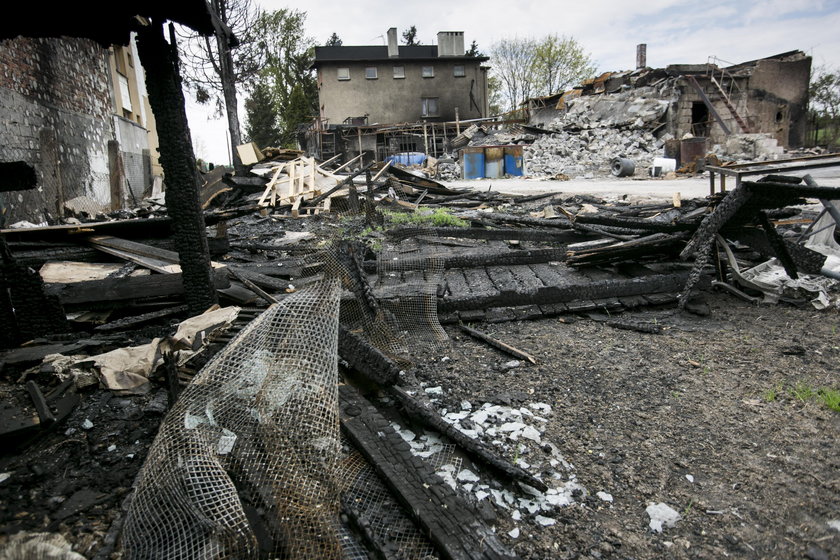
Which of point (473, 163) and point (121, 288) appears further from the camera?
point (473, 163)

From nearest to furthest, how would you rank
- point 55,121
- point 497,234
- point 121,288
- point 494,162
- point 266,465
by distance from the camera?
point 266,465, point 121,288, point 497,234, point 55,121, point 494,162

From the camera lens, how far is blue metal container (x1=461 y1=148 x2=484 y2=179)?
24281mm

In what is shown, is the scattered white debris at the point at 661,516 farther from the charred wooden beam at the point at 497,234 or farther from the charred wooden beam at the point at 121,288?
the charred wooden beam at the point at 497,234

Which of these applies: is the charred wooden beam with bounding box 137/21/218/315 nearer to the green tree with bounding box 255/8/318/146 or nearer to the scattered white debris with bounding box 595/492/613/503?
the scattered white debris with bounding box 595/492/613/503

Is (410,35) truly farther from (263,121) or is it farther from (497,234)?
(497,234)

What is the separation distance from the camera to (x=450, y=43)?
134 feet

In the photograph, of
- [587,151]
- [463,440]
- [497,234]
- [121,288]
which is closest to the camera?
[463,440]

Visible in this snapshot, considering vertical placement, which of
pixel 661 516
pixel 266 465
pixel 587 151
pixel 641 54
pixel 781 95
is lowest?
pixel 661 516

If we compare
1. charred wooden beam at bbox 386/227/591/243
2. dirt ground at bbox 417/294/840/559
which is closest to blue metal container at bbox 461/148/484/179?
charred wooden beam at bbox 386/227/591/243

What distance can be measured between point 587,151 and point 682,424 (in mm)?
26163

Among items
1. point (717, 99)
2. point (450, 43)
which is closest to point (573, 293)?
point (717, 99)

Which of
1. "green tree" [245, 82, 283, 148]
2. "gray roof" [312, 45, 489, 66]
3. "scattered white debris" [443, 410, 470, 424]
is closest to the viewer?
"scattered white debris" [443, 410, 470, 424]

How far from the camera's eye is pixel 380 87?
4019cm

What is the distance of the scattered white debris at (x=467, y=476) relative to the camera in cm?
243
